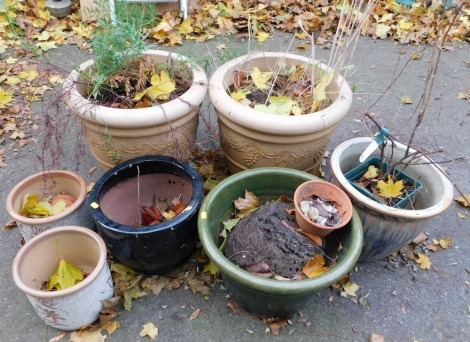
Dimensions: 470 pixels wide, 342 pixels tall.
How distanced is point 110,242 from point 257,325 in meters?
0.80

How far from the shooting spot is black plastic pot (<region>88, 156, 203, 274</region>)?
1771 millimetres

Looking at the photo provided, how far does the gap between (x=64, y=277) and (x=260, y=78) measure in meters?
1.46

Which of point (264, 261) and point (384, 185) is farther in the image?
point (384, 185)

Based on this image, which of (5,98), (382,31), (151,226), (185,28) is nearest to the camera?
(151,226)

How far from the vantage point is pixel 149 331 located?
74.3 inches

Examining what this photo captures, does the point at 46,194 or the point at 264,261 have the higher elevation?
the point at 264,261

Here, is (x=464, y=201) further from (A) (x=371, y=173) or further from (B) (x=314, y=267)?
(B) (x=314, y=267)

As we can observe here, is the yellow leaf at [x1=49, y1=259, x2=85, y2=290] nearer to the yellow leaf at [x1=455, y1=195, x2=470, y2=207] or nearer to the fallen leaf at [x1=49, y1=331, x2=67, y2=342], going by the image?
the fallen leaf at [x1=49, y1=331, x2=67, y2=342]

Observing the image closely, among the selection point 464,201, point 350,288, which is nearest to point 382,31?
point 464,201

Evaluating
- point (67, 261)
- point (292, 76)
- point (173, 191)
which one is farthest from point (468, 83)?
point (67, 261)

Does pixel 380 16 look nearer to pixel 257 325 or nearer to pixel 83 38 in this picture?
pixel 83 38

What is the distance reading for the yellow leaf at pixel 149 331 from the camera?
188cm

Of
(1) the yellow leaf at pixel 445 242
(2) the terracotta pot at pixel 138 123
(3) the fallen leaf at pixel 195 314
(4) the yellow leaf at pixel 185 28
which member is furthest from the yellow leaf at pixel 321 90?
(4) the yellow leaf at pixel 185 28

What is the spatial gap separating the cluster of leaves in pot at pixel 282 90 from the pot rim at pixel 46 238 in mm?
1023
